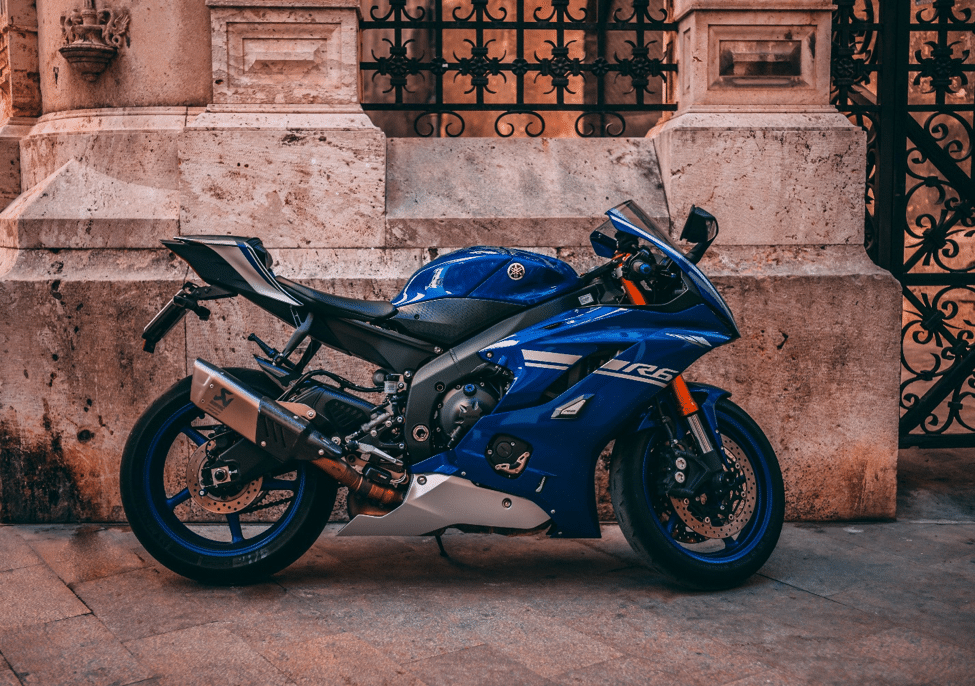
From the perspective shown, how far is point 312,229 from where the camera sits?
14.0 ft

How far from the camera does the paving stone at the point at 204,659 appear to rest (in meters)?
2.60

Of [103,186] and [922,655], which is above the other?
[103,186]

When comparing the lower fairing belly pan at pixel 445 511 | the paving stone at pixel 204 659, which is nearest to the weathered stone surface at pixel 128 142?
the lower fairing belly pan at pixel 445 511

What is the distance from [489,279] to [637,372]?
1.98 feet

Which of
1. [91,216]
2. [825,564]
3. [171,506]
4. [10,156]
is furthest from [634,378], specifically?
[10,156]

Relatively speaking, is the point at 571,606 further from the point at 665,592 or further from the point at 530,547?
the point at 530,547

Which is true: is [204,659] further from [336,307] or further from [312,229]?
[312,229]

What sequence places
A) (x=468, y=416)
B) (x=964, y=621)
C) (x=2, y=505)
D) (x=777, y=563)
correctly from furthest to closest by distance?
(x=2, y=505) < (x=777, y=563) < (x=468, y=416) < (x=964, y=621)

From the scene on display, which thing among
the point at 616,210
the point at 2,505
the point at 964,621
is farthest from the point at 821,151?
the point at 2,505

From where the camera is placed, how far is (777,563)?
3.71 meters

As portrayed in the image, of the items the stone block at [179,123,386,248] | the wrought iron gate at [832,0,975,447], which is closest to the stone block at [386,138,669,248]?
the stone block at [179,123,386,248]

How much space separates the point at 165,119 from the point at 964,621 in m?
3.86

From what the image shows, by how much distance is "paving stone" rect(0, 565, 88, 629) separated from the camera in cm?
306

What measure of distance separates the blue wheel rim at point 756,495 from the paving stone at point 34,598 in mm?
1980
